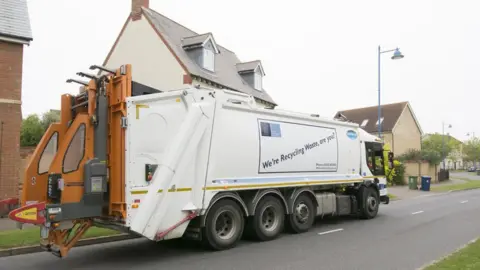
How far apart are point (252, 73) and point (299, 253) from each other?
22097mm

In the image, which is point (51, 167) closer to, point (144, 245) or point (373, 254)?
point (144, 245)

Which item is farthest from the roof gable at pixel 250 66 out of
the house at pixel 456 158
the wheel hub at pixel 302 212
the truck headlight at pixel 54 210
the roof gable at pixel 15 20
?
the house at pixel 456 158

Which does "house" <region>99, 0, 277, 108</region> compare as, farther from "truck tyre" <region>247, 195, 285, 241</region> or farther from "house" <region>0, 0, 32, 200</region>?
"truck tyre" <region>247, 195, 285, 241</region>

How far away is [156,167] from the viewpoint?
7582 millimetres

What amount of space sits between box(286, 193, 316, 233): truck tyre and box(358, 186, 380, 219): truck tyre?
8.93 feet

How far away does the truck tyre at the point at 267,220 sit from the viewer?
9.49m

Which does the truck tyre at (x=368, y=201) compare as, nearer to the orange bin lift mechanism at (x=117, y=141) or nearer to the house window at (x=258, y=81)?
the orange bin lift mechanism at (x=117, y=141)

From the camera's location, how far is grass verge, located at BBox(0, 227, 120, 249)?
8688 mm

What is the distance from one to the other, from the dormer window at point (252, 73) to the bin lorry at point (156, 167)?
1937 cm

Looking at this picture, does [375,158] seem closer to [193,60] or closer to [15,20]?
[193,60]

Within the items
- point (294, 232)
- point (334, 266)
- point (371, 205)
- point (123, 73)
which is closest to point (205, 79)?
point (371, 205)

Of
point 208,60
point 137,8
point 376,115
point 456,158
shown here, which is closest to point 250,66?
point 208,60

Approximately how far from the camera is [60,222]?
7.01 m

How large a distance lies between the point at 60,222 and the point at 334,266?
4741mm
